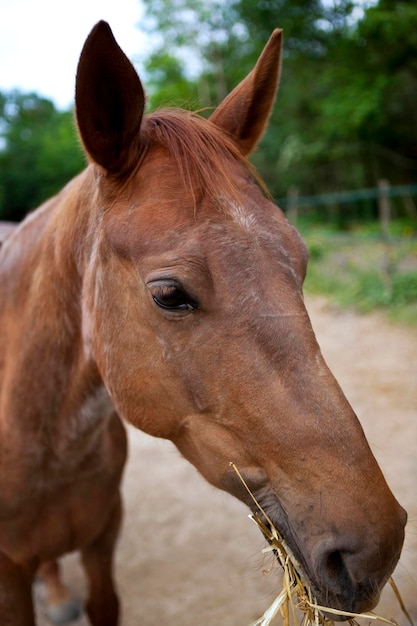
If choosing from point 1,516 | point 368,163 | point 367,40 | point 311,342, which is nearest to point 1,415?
point 1,516

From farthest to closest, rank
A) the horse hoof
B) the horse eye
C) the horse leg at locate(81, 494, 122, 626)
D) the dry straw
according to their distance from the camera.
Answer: the horse hoof → the horse leg at locate(81, 494, 122, 626) → the horse eye → the dry straw

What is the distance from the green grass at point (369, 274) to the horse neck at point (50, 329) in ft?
23.0

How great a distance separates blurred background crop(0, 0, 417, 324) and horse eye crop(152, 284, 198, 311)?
7330 millimetres

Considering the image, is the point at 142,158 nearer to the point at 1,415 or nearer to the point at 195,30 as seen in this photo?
the point at 1,415

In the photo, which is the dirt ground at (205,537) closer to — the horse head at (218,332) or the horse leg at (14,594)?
the horse head at (218,332)

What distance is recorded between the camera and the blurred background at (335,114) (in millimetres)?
10852

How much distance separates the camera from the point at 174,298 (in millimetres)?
1482

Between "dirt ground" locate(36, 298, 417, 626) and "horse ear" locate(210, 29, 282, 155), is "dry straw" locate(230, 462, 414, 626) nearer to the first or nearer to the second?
"dirt ground" locate(36, 298, 417, 626)

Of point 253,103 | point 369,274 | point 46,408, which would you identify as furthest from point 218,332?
point 369,274

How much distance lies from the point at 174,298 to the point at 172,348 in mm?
158

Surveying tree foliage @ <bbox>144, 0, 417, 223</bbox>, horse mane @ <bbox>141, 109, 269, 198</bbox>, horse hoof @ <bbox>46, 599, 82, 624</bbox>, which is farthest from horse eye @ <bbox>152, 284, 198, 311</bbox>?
tree foliage @ <bbox>144, 0, 417, 223</bbox>

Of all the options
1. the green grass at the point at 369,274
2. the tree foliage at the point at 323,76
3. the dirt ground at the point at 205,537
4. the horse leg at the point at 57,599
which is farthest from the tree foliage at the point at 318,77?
the horse leg at the point at 57,599

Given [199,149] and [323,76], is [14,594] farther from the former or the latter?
[323,76]

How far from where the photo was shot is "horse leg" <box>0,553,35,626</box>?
220 centimetres
